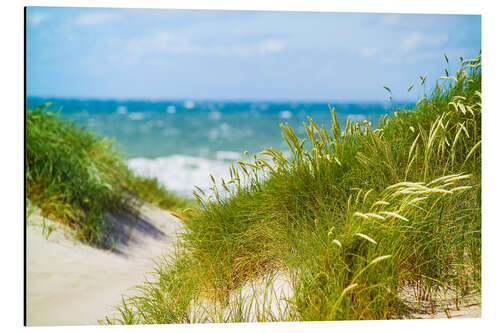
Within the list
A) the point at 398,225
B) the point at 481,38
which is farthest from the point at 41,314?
the point at 481,38

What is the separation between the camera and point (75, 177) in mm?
3596

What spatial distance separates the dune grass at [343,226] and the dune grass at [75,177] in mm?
1116

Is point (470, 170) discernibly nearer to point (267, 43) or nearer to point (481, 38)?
point (481, 38)

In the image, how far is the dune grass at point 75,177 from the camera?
3320 millimetres

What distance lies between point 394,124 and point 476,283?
3.24ft

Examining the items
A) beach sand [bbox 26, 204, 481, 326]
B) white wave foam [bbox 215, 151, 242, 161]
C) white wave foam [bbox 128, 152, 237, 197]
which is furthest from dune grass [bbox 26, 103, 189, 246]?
white wave foam [bbox 215, 151, 242, 161]

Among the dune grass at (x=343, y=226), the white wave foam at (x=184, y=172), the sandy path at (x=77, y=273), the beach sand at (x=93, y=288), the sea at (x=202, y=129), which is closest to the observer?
the dune grass at (x=343, y=226)

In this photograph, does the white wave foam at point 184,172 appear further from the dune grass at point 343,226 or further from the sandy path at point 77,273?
the dune grass at point 343,226

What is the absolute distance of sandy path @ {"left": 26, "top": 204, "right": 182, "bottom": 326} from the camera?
2410mm

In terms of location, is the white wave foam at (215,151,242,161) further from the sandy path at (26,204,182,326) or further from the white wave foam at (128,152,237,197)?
the sandy path at (26,204,182,326)

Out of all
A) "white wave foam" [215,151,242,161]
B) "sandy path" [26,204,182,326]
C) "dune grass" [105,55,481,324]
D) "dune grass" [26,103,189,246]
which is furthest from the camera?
"white wave foam" [215,151,242,161]

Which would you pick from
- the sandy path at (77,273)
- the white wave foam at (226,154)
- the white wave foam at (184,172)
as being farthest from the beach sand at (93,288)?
the white wave foam at (226,154)

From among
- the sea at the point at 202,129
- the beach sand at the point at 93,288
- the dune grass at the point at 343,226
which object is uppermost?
the sea at the point at 202,129

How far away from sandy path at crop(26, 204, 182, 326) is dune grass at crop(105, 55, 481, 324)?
0.57 feet
